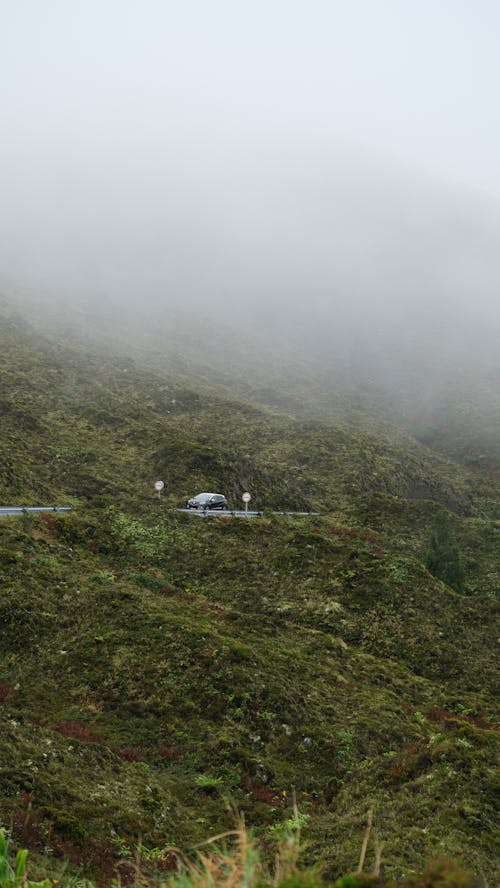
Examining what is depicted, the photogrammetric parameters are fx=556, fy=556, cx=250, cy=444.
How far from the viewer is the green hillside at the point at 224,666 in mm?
12109

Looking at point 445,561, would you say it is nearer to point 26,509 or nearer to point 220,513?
point 220,513

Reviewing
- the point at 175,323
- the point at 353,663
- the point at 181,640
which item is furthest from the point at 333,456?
the point at 175,323

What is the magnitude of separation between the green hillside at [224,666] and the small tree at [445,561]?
2.20m

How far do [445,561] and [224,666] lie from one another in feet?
66.5

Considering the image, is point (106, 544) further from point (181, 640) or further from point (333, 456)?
point (333, 456)

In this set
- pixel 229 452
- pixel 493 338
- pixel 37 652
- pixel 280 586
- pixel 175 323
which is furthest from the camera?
pixel 493 338

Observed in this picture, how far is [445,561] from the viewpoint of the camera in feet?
116

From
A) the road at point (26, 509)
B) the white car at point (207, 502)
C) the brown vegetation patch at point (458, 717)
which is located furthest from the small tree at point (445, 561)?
the road at point (26, 509)

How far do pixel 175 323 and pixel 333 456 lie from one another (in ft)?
265

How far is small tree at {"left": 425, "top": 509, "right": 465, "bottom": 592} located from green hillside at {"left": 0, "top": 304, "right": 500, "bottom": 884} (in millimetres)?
2202

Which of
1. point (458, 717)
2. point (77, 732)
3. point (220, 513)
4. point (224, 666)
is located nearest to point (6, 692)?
point (77, 732)

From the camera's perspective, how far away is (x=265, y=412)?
79.9 metres

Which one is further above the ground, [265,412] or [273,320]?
[273,320]

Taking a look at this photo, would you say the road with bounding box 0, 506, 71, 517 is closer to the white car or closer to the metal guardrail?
the metal guardrail
